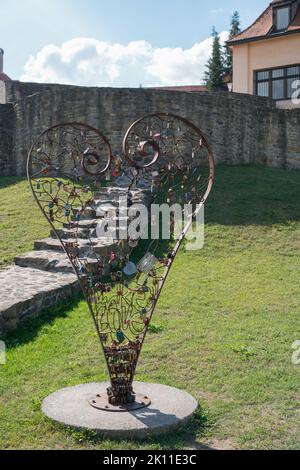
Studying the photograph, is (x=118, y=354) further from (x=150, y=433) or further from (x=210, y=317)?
(x=210, y=317)

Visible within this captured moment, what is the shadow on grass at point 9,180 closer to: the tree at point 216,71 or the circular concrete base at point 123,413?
the circular concrete base at point 123,413

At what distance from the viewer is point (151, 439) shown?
4.39 m

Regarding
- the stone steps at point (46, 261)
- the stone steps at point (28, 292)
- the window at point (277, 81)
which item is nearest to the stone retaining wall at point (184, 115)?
the stone steps at point (46, 261)

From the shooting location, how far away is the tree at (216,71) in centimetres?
3491

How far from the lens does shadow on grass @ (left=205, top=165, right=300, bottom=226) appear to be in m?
12.4

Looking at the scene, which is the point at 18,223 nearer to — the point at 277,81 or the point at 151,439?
the point at 151,439

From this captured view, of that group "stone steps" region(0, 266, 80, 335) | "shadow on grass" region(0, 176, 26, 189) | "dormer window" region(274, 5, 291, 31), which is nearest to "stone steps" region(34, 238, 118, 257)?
"stone steps" region(0, 266, 80, 335)

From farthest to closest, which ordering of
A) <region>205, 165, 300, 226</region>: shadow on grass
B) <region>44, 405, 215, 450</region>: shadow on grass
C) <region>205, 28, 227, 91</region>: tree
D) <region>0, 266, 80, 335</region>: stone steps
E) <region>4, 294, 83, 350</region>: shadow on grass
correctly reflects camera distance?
<region>205, 28, 227, 91</region>: tree
<region>205, 165, 300, 226</region>: shadow on grass
<region>0, 266, 80, 335</region>: stone steps
<region>4, 294, 83, 350</region>: shadow on grass
<region>44, 405, 215, 450</region>: shadow on grass

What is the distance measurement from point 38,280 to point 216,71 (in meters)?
28.6

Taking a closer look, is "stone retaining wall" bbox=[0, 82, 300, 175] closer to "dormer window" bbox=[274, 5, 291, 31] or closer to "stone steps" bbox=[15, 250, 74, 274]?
"stone steps" bbox=[15, 250, 74, 274]

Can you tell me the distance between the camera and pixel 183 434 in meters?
4.56

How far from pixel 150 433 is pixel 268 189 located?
10.3 meters

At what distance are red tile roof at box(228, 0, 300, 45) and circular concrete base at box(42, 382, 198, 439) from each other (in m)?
21.6
